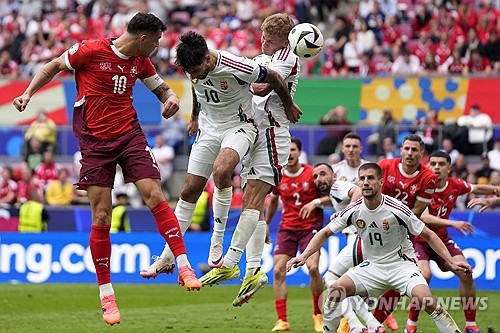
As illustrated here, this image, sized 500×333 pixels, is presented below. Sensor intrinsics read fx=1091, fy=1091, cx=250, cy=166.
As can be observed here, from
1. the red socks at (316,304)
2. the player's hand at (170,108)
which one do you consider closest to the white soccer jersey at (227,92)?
the player's hand at (170,108)

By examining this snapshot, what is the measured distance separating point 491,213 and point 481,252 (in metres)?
1.21

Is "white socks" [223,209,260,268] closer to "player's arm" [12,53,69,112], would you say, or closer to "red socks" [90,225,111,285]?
"red socks" [90,225,111,285]

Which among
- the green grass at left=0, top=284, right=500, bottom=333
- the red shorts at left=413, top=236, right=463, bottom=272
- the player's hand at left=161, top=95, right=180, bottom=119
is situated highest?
the player's hand at left=161, top=95, right=180, bottom=119

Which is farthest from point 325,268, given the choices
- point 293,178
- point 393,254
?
point 393,254

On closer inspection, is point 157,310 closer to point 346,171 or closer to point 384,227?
point 346,171

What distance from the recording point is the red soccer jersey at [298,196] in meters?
16.2

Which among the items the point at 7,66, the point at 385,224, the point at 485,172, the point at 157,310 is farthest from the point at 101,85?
the point at 7,66

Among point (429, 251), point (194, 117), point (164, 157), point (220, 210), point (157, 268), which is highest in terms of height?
point (194, 117)

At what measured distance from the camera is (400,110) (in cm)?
2517

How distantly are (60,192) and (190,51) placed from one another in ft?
44.6

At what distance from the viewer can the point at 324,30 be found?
28797 millimetres

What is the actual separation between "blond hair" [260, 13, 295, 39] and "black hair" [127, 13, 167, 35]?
4.63ft

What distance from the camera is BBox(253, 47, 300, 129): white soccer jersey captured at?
39.8 feet

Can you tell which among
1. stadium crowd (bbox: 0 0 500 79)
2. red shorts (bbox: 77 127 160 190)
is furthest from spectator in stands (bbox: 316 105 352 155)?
red shorts (bbox: 77 127 160 190)
